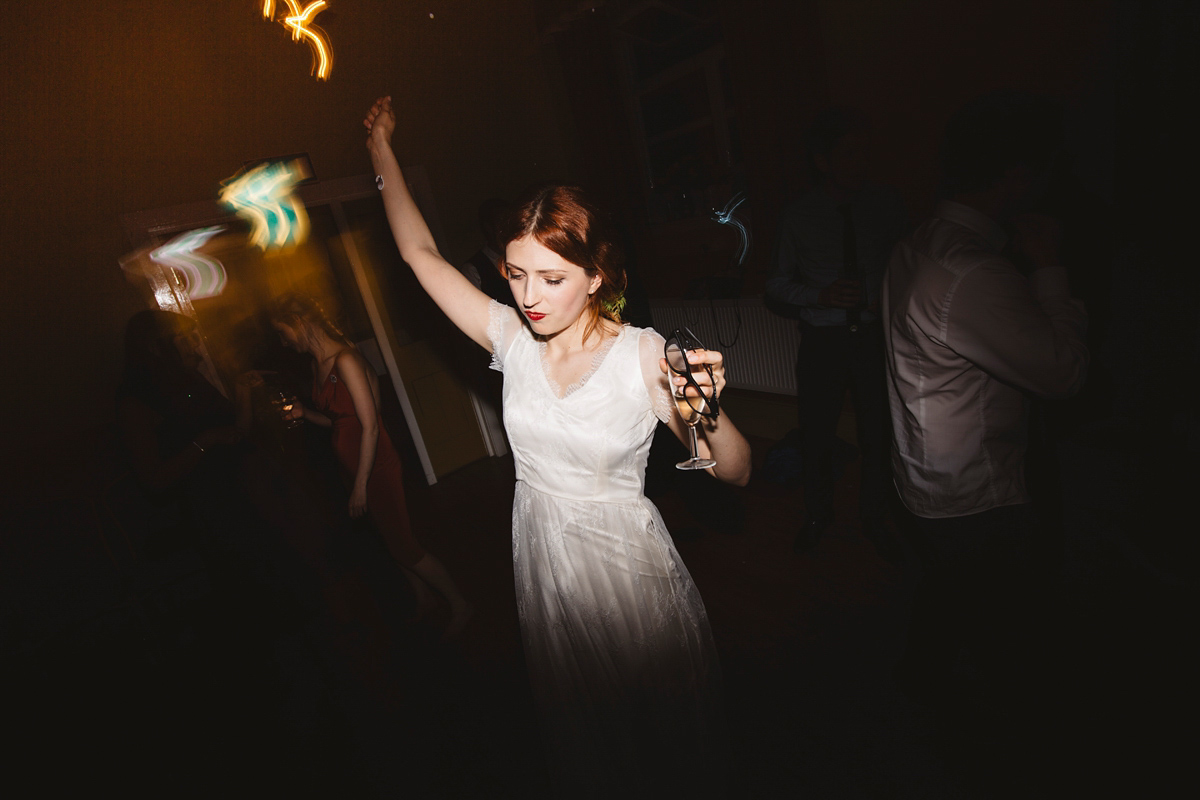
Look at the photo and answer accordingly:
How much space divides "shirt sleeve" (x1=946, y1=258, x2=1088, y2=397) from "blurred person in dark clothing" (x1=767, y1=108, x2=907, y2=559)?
104 cm

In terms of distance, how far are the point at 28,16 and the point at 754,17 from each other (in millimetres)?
4107

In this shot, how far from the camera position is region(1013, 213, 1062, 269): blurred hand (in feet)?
4.24

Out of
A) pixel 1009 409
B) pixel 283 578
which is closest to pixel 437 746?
pixel 283 578

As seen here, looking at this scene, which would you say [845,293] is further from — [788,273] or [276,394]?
[276,394]

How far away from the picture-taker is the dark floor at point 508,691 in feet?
5.78

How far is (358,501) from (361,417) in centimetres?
39

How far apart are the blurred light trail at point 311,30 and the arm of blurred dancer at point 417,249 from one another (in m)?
0.64

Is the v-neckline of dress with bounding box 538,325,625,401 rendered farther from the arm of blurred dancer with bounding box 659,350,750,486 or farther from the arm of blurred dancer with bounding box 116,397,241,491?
the arm of blurred dancer with bounding box 116,397,241,491

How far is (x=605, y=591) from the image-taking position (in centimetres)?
148

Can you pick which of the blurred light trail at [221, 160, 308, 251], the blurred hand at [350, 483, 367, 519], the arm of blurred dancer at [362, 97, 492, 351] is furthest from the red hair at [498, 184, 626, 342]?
the blurred light trail at [221, 160, 308, 251]

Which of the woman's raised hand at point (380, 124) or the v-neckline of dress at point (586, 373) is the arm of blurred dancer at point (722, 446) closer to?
the v-neckline of dress at point (586, 373)

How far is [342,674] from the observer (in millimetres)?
2736

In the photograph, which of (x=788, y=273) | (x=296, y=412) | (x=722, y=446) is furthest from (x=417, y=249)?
(x=788, y=273)

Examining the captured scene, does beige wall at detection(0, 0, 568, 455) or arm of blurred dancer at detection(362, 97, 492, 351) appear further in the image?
beige wall at detection(0, 0, 568, 455)
